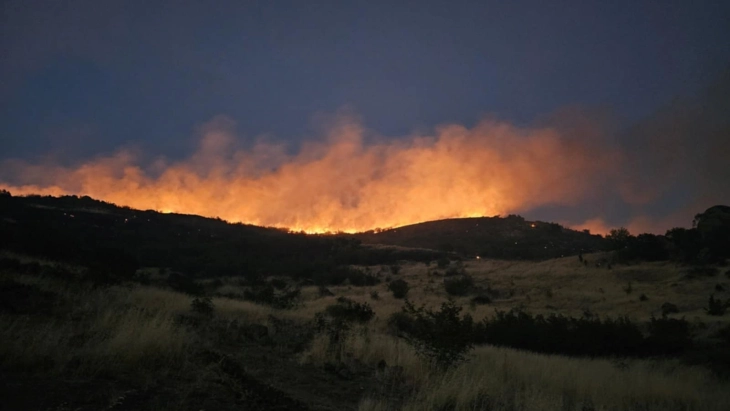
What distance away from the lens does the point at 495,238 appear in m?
102

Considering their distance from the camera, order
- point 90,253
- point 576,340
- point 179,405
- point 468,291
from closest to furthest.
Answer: point 179,405
point 576,340
point 90,253
point 468,291

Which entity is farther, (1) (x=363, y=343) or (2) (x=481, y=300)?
(2) (x=481, y=300)

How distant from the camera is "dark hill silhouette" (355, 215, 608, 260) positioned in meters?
83.9

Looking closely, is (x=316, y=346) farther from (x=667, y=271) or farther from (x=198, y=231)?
(x=198, y=231)

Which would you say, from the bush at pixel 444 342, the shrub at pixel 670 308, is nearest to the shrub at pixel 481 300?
the shrub at pixel 670 308

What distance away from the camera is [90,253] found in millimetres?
29719

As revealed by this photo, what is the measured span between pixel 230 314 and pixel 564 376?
1214 centimetres

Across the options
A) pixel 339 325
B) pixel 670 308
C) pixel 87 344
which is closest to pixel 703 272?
pixel 670 308

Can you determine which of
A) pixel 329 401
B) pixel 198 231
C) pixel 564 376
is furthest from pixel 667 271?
pixel 198 231

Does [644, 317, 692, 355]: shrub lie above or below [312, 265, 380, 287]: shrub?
below

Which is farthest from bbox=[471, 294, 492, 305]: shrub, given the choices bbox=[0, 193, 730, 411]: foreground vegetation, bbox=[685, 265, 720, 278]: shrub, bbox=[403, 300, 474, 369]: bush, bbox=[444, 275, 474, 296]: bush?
bbox=[403, 300, 474, 369]: bush

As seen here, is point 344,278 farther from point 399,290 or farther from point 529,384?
point 529,384

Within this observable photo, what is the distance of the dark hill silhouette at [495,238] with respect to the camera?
8388 cm

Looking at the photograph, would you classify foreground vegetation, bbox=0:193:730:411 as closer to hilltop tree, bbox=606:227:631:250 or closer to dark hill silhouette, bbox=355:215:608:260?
hilltop tree, bbox=606:227:631:250
